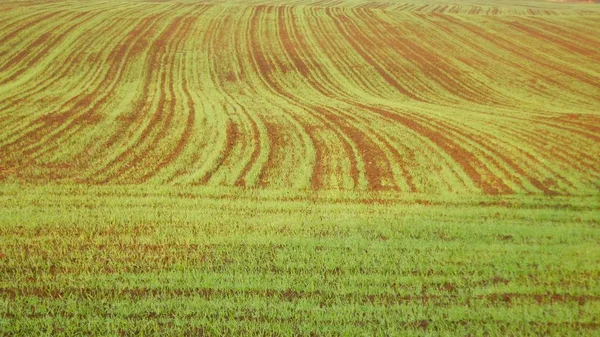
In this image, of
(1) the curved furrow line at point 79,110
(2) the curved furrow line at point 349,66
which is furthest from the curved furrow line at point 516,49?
(1) the curved furrow line at point 79,110

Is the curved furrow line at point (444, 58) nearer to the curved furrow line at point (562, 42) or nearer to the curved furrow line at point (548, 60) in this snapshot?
the curved furrow line at point (548, 60)

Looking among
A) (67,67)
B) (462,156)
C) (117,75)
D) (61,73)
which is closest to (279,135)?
(462,156)

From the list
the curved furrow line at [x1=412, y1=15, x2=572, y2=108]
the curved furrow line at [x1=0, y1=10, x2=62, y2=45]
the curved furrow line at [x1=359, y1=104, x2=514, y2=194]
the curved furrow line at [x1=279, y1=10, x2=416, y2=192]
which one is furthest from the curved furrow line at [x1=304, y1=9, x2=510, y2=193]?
the curved furrow line at [x1=0, y1=10, x2=62, y2=45]

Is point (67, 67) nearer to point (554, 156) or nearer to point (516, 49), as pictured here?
point (554, 156)

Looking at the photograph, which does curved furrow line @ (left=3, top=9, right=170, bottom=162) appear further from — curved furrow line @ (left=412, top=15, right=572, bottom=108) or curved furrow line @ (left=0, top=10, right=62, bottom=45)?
curved furrow line @ (left=412, top=15, right=572, bottom=108)

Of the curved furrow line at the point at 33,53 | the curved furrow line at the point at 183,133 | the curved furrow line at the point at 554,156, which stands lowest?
the curved furrow line at the point at 554,156
